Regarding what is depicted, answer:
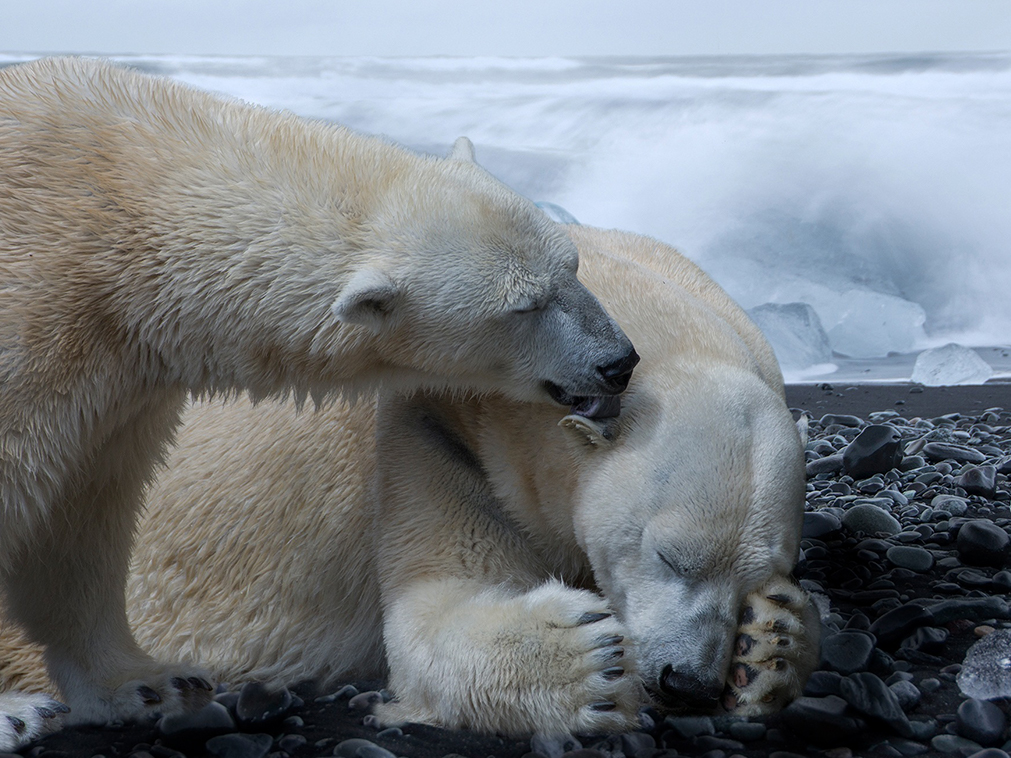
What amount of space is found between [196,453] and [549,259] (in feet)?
4.01

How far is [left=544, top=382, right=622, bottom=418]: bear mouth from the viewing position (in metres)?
2.01

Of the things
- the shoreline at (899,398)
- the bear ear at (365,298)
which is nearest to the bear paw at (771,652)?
the bear ear at (365,298)

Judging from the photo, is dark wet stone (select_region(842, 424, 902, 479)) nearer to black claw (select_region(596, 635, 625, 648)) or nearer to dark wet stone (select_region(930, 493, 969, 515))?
dark wet stone (select_region(930, 493, 969, 515))

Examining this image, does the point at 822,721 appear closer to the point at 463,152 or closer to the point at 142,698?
the point at 142,698

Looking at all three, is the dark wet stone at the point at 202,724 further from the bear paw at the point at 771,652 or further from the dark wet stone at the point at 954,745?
the dark wet stone at the point at 954,745

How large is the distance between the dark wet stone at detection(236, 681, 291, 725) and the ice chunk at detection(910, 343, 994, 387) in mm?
5469

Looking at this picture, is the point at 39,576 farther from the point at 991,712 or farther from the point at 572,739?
the point at 991,712

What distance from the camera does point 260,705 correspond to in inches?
76.7

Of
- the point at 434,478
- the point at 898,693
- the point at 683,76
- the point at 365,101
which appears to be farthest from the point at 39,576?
the point at 683,76

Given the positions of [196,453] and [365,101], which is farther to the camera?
[365,101]

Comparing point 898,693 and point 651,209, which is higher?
point 898,693

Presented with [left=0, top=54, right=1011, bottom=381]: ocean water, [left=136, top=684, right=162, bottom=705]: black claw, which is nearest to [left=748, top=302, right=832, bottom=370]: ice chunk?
[left=0, top=54, right=1011, bottom=381]: ocean water

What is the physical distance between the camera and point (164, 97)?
2.02 m

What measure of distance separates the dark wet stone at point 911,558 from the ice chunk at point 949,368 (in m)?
4.17
